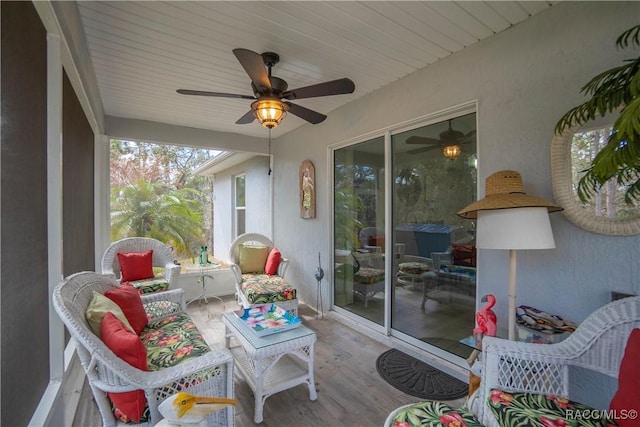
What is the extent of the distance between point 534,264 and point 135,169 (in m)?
10.3

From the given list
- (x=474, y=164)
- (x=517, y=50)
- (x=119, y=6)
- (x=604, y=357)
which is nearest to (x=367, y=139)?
(x=474, y=164)

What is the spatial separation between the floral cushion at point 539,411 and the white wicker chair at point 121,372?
1388mm

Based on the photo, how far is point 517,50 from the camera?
1996 mm

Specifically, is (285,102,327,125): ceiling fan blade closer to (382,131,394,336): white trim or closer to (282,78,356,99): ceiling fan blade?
(282,78,356,99): ceiling fan blade

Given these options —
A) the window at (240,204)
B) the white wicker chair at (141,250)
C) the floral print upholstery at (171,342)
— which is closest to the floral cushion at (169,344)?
the floral print upholstery at (171,342)

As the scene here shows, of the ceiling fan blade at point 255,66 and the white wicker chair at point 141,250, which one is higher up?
the ceiling fan blade at point 255,66

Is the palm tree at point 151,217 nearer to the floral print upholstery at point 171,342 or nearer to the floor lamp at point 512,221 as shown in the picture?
the floral print upholstery at point 171,342

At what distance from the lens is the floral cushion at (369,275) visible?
10.6 ft

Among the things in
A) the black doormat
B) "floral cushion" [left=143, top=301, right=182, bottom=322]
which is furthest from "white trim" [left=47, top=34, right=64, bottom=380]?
the black doormat

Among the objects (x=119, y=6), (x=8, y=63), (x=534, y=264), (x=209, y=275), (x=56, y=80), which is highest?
(x=119, y=6)

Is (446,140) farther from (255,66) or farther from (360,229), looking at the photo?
(255,66)

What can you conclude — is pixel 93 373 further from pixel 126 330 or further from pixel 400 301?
pixel 400 301

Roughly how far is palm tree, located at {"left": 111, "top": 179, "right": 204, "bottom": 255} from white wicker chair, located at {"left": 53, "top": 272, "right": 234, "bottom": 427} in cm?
404

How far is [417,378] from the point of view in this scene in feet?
7.75
